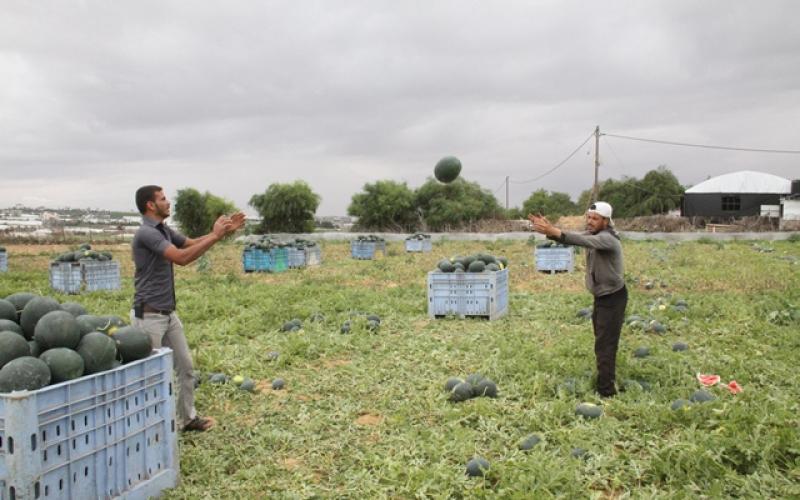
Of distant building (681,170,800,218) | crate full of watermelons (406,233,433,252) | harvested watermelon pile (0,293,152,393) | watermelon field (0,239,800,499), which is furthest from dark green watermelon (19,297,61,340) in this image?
distant building (681,170,800,218)

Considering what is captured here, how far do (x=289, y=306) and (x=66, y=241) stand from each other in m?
35.7

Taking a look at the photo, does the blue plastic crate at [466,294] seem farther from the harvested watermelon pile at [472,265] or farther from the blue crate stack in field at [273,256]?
the blue crate stack in field at [273,256]

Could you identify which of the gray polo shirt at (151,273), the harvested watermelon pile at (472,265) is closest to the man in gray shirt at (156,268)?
the gray polo shirt at (151,273)

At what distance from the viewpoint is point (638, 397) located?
6.00m

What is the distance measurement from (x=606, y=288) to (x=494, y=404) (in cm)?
164

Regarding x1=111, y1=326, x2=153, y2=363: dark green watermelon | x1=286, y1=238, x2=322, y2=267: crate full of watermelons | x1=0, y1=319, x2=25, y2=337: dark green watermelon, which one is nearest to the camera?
x1=0, y1=319, x2=25, y2=337: dark green watermelon

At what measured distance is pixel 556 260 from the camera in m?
18.6

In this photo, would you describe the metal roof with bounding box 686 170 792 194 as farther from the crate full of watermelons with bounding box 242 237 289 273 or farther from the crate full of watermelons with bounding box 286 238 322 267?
the crate full of watermelons with bounding box 242 237 289 273

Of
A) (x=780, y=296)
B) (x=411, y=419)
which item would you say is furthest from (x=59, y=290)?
(x=780, y=296)

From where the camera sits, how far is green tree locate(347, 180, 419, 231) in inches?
2064

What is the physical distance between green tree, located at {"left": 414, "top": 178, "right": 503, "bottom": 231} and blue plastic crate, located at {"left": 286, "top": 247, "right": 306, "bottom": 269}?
27.9m

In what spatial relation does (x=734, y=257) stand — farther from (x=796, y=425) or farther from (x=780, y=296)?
(x=796, y=425)

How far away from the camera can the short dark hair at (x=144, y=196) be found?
5246 millimetres

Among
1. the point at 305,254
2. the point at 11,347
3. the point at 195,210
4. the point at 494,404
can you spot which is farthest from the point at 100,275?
the point at 195,210
